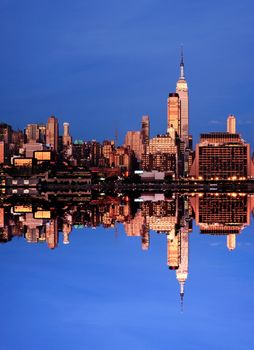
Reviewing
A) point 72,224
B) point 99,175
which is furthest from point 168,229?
point 99,175

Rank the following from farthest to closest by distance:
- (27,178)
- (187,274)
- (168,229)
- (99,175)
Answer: (99,175), (27,178), (168,229), (187,274)

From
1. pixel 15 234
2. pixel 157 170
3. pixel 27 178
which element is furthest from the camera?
pixel 157 170

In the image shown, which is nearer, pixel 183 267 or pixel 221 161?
pixel 183 267

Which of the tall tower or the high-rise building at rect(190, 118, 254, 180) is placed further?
the high-rise building at rect(190, 118, 254, 180)

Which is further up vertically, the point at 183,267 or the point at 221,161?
the point at 221,161

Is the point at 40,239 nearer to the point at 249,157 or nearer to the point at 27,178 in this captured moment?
the point at 27,178

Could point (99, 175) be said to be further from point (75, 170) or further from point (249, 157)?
point (249, 157)

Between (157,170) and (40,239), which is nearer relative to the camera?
(40,239)

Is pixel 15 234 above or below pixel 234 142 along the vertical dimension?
below

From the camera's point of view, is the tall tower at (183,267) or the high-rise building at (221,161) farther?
the high-rise building at (221,161)

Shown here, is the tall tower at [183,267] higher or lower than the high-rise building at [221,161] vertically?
lower

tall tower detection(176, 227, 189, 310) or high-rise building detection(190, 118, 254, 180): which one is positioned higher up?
high-rise building detection(190, 118, 254, 180)
